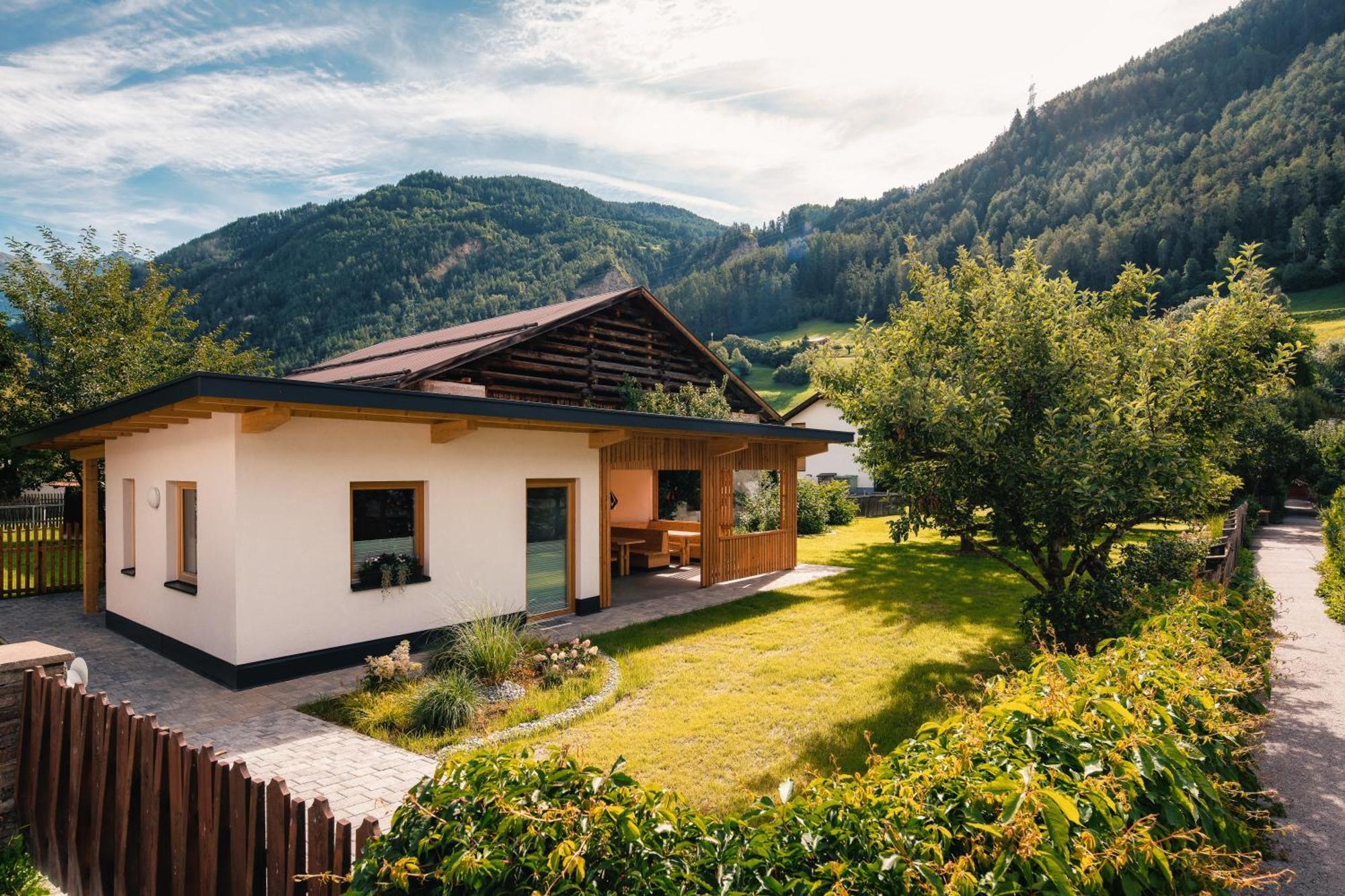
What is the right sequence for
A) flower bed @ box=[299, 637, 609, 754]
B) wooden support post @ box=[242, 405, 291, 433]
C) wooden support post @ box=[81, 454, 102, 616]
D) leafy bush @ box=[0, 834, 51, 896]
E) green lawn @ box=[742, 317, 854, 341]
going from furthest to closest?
green lawn @ box=[742, 317, 854, 341], wooden support post @ box=[81, 454, 102, 616], wooden support post @ box=[242, 405, 291, 433], flower bed @ box=[299, 637, 609, 754], leafy bush @ box=[0, 834, 51, 896]

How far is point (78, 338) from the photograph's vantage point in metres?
16.4

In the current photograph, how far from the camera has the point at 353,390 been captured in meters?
6.79

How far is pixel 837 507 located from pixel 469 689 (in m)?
21.2

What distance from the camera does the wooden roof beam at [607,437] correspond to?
415 inches

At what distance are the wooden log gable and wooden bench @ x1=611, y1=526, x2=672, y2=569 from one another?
3.36 m

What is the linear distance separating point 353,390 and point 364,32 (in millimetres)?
11385

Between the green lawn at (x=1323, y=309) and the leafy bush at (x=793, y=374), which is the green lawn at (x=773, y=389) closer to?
the leafy bush at (x=793, y=374)

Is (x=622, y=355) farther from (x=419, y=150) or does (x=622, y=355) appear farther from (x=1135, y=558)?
(x=419, y=150)

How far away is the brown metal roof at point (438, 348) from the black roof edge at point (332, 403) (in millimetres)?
4554

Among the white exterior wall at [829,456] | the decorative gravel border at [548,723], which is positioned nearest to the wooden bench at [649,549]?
the decorative gravel border at [548,723]

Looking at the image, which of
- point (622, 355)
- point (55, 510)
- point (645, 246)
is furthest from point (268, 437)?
point (645, 246)

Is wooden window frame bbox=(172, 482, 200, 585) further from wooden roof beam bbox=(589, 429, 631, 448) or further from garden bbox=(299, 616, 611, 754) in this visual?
wooden roof beam bbox=(589, 429, 631, 448)

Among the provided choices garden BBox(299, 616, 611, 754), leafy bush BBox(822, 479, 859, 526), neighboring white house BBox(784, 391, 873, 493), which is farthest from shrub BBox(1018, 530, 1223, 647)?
neighboring white house BBox(784, 391, 873, 493)

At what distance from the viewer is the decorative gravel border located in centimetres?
577
